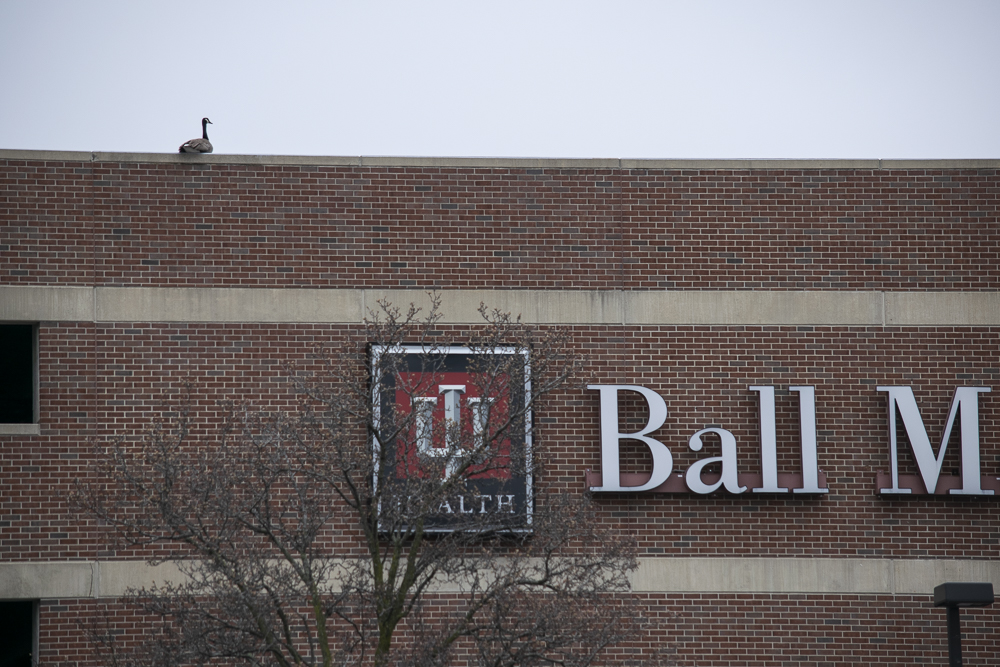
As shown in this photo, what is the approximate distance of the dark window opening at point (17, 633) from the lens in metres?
15.2

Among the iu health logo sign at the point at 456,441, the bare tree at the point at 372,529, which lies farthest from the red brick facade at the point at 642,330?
the iu health logo sign at the point at 456,441

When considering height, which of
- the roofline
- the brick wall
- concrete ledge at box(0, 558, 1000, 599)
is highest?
the roofline

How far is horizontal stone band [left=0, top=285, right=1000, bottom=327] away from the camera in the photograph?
624 inches

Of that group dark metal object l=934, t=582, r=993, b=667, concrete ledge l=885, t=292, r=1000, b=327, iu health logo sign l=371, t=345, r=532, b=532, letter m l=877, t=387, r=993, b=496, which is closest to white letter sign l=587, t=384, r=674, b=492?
iu health logo sign l=371, t=345, r=532, b=532

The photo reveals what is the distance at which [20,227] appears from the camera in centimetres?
1592

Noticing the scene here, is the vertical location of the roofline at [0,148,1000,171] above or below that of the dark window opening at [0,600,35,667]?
above

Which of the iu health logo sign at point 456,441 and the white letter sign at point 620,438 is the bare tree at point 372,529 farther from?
the white letter sign at point 620,438

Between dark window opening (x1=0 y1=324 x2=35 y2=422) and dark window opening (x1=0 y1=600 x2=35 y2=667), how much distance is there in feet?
7.99

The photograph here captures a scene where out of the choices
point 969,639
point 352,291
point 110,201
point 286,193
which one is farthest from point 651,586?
point 110,201

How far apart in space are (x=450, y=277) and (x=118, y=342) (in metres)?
4.56

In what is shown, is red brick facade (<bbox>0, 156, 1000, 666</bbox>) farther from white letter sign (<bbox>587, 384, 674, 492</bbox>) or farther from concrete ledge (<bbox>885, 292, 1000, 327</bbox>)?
white letter sign (<bbox>587, 384, 674, 492</bbox>)

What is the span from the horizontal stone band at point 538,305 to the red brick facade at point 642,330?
0.39 ft

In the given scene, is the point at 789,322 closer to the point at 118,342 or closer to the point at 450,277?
the point at 450,277

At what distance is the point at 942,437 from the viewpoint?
626 inches
